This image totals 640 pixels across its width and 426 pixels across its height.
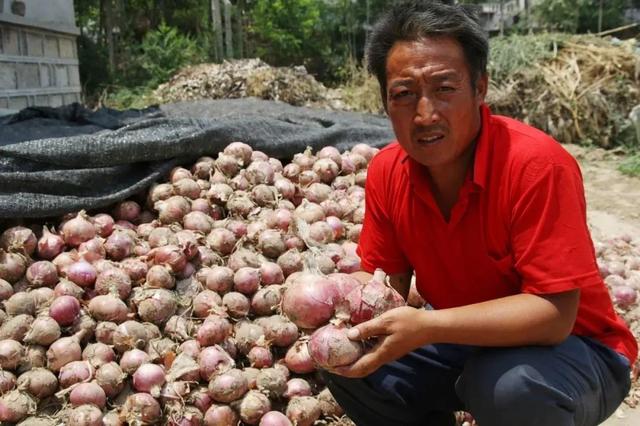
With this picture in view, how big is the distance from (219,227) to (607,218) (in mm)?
3630

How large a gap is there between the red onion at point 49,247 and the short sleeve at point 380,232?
149cm

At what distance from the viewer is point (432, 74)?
4.68 feet

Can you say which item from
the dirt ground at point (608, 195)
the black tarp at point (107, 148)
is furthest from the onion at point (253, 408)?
the dirt ground at point (608, 195)

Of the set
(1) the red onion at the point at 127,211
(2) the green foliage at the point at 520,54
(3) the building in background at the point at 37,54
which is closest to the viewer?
(1) the red onion at the point at 127,211

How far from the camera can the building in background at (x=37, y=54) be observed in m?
6.87

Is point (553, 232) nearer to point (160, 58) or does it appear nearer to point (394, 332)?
point (394, 332)

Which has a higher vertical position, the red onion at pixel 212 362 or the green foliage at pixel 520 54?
the green foliage at pixel 520 54

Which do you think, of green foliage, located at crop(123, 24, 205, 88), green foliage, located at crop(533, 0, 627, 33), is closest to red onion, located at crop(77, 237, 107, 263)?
green foliage, located at crop(123, 24, 205, 88)

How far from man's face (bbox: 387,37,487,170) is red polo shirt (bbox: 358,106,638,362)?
0.08 metres

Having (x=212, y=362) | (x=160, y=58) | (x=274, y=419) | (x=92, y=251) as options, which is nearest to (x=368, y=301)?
(x=274, y=419)

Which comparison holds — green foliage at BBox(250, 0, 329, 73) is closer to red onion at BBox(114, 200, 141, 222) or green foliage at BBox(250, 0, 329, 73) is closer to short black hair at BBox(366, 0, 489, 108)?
red onion at BBox(114, 200, 141, 222)

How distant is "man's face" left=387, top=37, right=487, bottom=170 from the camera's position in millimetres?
1431

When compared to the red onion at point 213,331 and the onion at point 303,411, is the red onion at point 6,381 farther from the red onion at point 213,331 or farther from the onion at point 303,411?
the onion at point 303,411

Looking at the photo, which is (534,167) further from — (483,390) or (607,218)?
(607,218)
